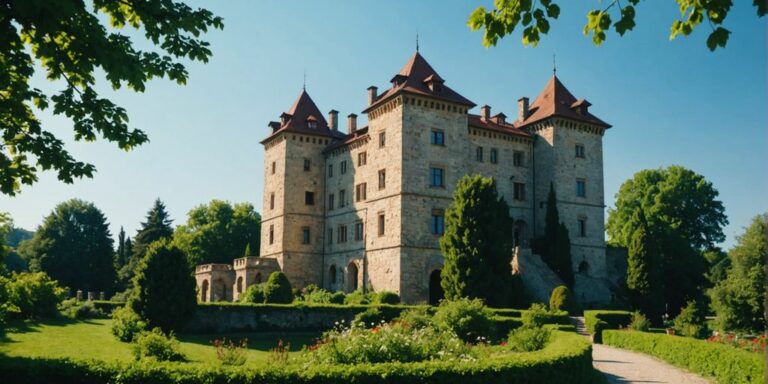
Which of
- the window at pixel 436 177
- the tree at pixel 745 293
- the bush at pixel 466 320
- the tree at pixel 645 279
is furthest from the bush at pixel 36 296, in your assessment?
the tree at pixel 745 293

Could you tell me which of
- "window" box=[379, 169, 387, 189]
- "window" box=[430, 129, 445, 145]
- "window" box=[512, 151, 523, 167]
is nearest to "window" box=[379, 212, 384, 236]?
"window" box=[379, 169, 387, 189]

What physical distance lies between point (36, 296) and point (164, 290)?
8223 mm

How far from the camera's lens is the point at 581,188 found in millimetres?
46812

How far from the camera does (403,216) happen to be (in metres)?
39.8

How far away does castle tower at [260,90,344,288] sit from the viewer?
47562 mm

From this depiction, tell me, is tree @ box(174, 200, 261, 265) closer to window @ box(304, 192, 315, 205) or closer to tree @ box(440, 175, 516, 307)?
window @ box(304, 192, 315, 205)

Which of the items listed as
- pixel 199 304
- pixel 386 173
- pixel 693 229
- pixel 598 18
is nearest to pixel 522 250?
pixel 386 173

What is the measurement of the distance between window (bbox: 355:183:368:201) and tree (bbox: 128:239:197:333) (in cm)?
1864

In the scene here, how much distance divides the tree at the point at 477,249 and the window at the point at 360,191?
10982 mm

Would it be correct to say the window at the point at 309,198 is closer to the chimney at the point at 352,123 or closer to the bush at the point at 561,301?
the chimney at the point at 352,123

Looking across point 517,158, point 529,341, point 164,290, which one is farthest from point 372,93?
point 529,341

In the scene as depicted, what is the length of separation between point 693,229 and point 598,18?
184 ft

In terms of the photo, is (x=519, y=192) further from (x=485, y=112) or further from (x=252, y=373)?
(x=252, y=373)

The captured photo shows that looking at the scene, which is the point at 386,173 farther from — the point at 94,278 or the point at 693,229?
the point at 94,278
